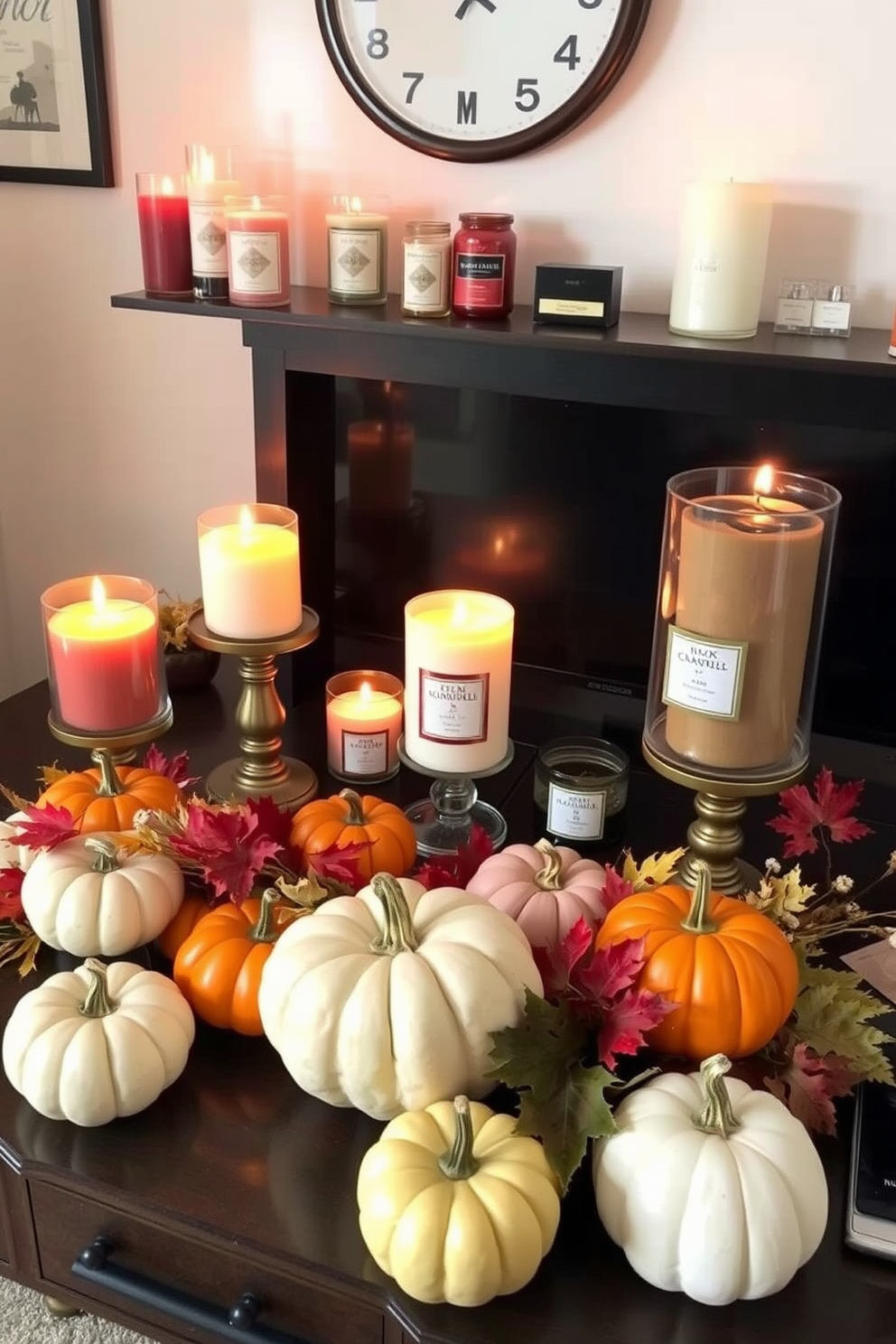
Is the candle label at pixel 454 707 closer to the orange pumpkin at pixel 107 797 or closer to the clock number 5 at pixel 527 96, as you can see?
the orange pumpkin at pixel 107 797

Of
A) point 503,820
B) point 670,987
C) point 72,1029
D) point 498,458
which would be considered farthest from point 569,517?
point 72,1029

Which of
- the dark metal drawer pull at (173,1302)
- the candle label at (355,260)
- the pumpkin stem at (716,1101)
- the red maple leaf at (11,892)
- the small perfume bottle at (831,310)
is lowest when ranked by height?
the dark metal drawer pull at (173,1302)

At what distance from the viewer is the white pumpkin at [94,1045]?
80 centimetres

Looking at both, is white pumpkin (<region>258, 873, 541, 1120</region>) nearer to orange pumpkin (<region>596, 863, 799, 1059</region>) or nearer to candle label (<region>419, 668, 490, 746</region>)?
orange pumpkin (<region>596, 863, 799, 1059</region>)

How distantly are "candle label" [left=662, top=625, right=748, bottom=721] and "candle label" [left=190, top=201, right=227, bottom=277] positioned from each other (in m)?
0.67

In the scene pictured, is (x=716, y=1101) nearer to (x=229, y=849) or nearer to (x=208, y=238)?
(x=229, y=849)

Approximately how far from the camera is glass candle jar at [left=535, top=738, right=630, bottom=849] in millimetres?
1116

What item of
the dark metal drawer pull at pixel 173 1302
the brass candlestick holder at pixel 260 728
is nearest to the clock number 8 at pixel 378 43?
the brass candlestick holder at pixel 260 728

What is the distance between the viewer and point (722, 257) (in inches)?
41.1

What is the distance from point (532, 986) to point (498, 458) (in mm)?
664

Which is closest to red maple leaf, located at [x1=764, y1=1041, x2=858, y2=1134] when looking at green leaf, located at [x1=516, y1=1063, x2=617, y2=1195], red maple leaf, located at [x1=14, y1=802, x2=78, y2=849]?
green leaf, located at [x1=516, y1=1063, x2=617, y2=1195]

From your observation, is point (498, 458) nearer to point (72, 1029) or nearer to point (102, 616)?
point (102, 616)

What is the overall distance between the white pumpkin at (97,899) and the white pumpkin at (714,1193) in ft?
1.38

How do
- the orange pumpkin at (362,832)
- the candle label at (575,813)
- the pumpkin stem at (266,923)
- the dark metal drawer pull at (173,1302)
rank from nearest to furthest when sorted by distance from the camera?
the dark metal drawer pull at (173,1302) < the pumpkin stem at (266,923) < the orange pumpkin at (362,832) < the candle label at (575,813)
